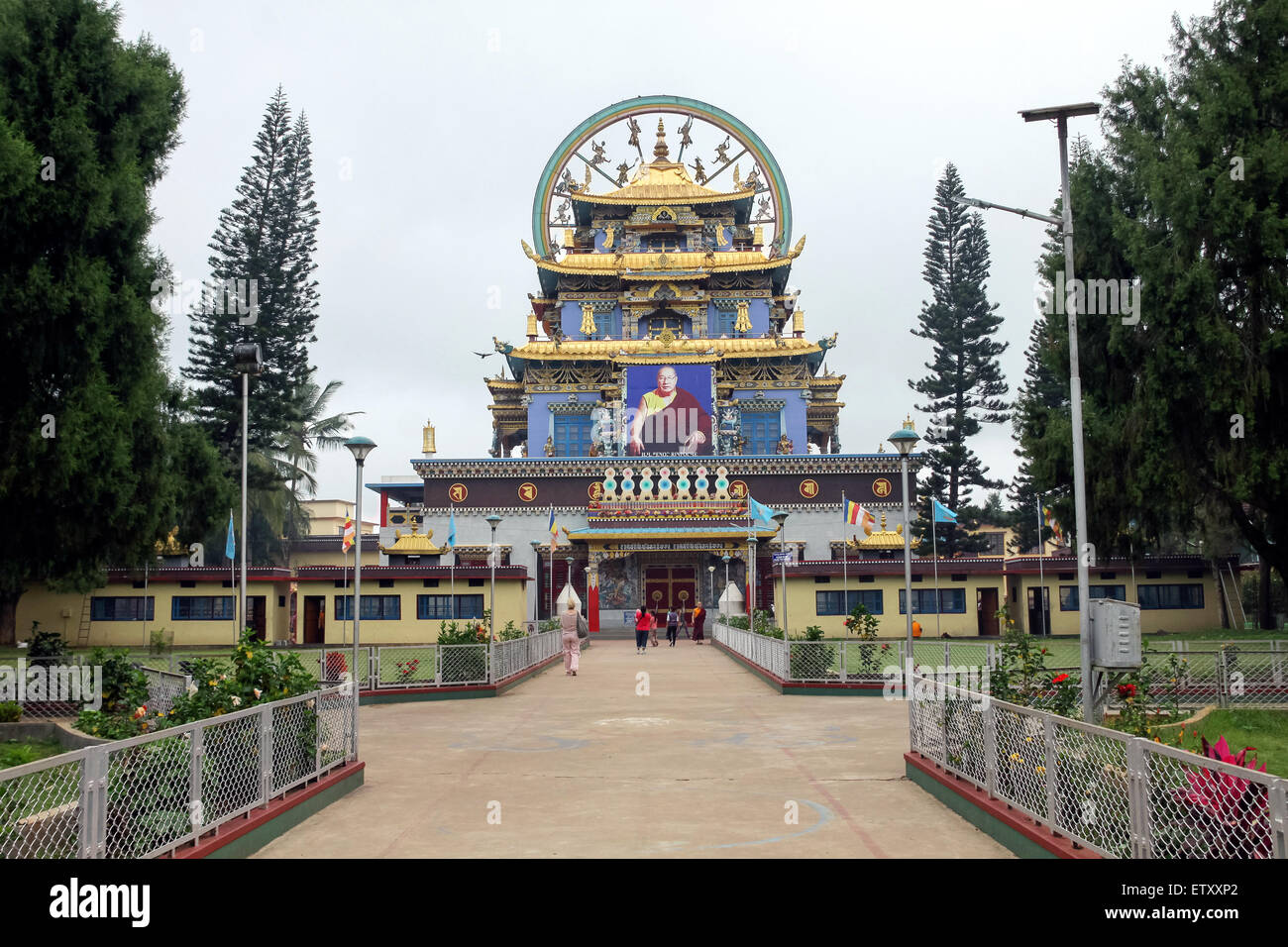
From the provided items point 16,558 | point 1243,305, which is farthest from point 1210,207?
point 16,558

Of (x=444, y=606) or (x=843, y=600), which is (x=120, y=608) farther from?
(x=843, y=600)

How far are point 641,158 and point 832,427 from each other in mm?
19674

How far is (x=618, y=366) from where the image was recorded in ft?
176

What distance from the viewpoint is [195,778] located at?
7270mm

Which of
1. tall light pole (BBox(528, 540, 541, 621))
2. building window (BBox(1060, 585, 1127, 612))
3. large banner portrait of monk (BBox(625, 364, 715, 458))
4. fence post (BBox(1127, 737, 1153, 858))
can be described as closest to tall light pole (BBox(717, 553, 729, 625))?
tall light pole (BBox(528, 540, 541, 621))

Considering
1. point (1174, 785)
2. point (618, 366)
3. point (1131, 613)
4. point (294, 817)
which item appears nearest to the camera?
point (1174, 785)

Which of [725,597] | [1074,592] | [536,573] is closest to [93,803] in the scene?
[725,597]

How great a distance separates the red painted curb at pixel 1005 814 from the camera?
6859 millimetres

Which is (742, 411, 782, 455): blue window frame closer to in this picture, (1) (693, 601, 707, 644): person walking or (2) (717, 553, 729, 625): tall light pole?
(2) (717, 553, 729, 625): tall light pole

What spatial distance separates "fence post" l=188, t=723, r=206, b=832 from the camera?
723 centimetres

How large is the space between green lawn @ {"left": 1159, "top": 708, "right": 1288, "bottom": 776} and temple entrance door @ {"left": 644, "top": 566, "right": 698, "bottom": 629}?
101 ft

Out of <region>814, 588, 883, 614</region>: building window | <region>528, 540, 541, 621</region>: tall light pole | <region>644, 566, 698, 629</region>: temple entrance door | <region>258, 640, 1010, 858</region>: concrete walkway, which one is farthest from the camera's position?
<region>528, 540, 541, 621</region>: tall light pole

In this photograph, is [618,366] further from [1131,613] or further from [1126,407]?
[1131,613]

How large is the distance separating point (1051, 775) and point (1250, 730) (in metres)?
9.69
